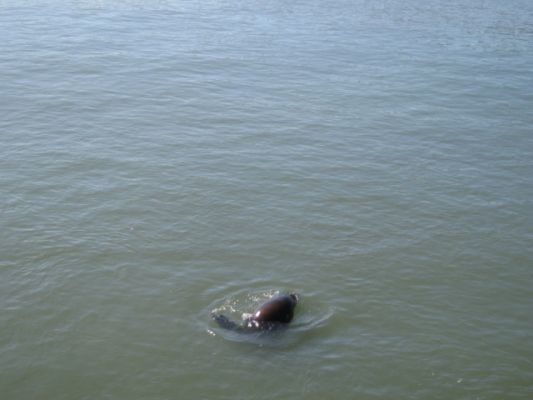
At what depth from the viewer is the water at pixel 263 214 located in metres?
12.5

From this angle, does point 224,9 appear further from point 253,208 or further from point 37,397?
point 37,397

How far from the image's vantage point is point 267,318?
43.1ft

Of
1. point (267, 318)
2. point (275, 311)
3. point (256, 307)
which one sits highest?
point (275, 311)

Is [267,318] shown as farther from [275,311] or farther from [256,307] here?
[256,307]

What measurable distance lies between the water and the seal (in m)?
0.26

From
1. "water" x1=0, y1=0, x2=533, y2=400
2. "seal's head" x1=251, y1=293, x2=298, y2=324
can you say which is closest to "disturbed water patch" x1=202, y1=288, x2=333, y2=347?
"water" x1=0, y1=0, x2=533, y2=400

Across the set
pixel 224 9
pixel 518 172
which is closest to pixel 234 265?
pixel 518 172

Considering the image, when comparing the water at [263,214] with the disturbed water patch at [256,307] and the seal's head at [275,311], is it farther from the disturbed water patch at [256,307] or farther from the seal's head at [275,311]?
the seal's head at [275,311]

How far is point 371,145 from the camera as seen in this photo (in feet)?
71.5

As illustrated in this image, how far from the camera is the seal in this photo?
13109mm

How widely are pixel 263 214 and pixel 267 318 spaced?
4.87 m

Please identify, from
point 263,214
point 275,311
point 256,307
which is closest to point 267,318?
point 275,311

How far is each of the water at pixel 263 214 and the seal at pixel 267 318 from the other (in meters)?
0.26

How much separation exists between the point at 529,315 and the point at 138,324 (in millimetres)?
8273
